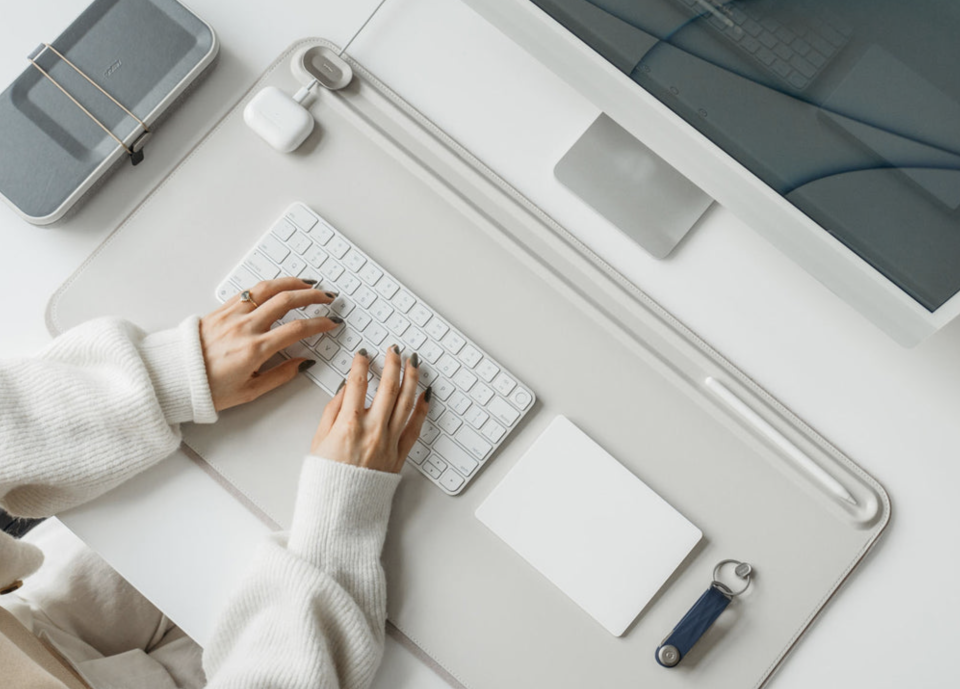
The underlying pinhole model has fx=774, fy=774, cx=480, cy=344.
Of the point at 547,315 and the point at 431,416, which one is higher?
the point at 547,315

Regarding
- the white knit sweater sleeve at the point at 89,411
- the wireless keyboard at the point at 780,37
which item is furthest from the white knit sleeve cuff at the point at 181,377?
the wireless keyboard at the point at 780,37

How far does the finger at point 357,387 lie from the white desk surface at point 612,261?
16cm

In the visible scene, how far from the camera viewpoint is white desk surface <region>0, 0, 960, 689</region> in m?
0.73

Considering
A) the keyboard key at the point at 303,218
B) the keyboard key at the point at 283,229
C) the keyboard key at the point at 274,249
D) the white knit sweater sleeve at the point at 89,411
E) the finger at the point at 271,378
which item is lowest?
the white knit sweater sleeve at the point at 89,411

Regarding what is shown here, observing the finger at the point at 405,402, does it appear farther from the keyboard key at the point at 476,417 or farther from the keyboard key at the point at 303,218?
the keyboard key at the point at 303,218

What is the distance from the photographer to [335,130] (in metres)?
0.78

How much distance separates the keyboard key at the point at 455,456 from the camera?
2.39 ft

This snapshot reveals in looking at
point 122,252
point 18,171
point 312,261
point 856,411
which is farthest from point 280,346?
point 856,411

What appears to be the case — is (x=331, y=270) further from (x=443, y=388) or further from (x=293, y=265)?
(x=443, y=388)

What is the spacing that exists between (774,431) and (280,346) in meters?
0.47

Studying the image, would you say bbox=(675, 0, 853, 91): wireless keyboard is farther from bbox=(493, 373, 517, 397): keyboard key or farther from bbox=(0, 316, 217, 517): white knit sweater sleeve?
bbox=(0, 316, 217, 517): white knit sweater sleeve

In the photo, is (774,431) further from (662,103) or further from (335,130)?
(335,130)

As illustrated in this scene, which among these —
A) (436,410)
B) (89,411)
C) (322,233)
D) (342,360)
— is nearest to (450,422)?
(436,410)

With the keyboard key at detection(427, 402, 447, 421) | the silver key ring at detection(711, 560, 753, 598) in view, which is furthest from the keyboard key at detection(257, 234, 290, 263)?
the silver key ring at detection(711, 560, 753, 598)
